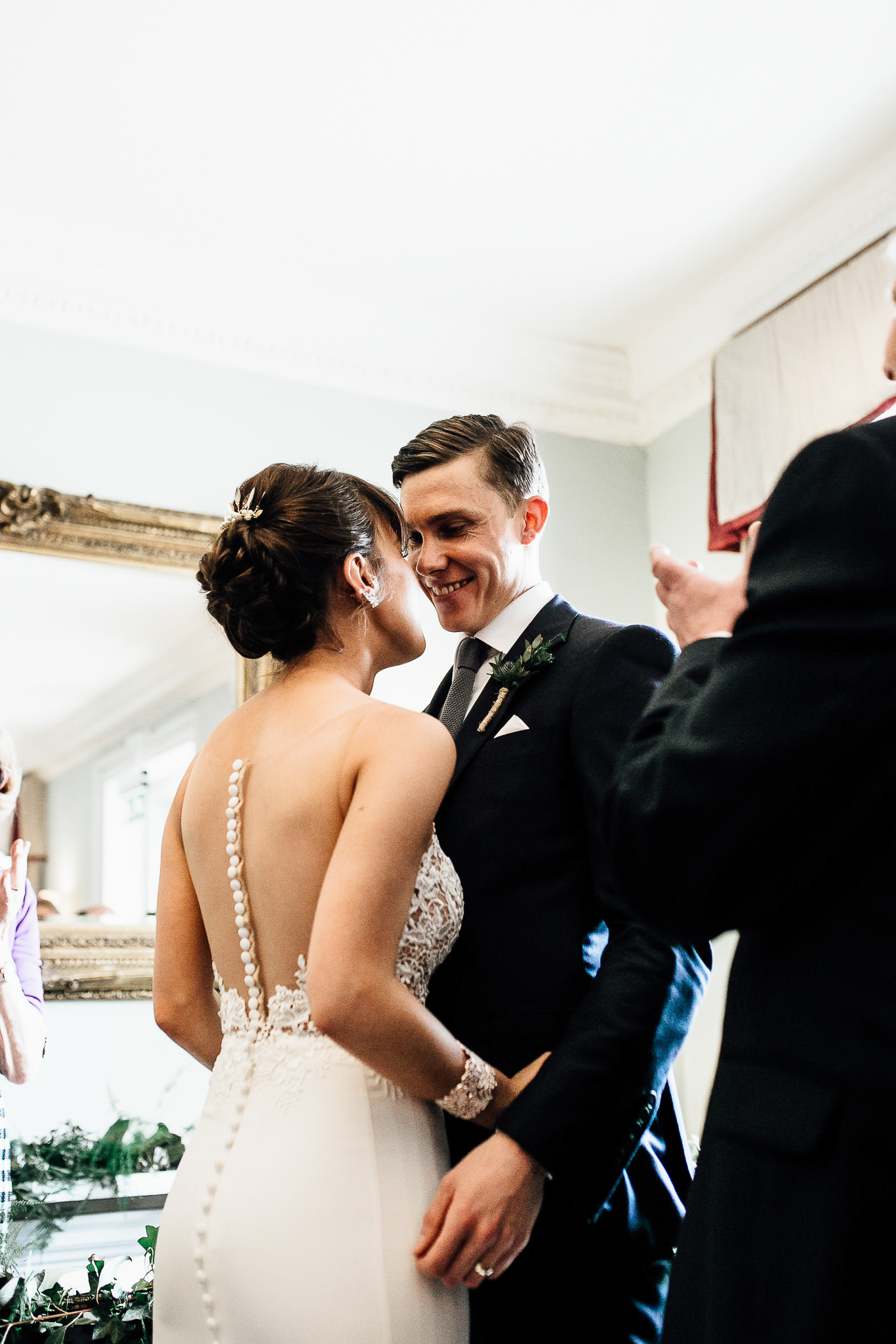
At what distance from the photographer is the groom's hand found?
1329 mm

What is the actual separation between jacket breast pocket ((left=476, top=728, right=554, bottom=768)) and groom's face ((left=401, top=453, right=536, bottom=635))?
48cm

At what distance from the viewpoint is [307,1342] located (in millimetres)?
1284

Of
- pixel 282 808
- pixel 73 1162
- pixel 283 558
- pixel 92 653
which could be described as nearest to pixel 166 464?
pixel 92 653

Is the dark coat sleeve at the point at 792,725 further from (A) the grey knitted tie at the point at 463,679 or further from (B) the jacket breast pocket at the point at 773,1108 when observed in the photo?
(A) the grey knitted tie at the point at 463,679

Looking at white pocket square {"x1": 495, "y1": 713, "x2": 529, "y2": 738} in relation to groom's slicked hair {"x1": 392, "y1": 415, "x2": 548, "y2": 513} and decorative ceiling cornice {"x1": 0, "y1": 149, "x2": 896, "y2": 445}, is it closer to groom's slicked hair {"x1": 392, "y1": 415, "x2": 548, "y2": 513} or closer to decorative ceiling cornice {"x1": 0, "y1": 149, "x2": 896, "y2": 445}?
groom's slicked hair {"x1": 392, "y1": 415, "x2": 548, "y2": 513}

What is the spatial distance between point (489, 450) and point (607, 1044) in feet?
3.78

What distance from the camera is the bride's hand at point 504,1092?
1.47 m

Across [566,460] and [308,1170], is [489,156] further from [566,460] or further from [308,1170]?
[308,1170]

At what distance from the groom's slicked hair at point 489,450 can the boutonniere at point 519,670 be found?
475 millimetres

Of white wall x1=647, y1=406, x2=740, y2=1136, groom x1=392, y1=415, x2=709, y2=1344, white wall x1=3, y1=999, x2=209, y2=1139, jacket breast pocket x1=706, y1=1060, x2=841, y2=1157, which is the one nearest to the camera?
jacket breast pocket x1=706, y1=1060, x2=841, y2=1157

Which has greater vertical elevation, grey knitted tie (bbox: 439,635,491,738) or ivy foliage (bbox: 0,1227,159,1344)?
grey knitted tie (bbox: 439,635,491,738)

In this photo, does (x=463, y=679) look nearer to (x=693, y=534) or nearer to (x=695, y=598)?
A: (x=695, y=598)

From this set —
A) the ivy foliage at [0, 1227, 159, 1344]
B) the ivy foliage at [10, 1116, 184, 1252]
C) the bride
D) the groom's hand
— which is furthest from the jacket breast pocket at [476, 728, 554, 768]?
the ivy foliage at [10, 1116, 184, 1252]

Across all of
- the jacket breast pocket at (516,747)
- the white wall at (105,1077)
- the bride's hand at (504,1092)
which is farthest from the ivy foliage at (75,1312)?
the jacket breast pocket at (516,747)
